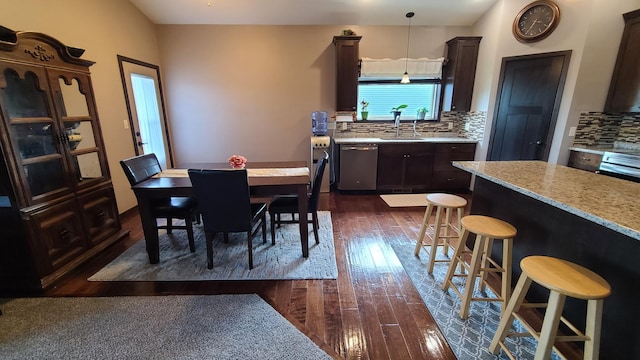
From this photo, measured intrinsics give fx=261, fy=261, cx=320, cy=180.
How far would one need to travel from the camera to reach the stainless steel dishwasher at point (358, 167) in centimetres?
414

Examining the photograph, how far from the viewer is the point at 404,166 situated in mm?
4254

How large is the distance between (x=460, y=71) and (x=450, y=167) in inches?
60.0

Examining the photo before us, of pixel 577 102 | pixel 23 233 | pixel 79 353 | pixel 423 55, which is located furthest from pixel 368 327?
pixel 423 55

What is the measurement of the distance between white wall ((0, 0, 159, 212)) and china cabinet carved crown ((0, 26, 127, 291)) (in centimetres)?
53

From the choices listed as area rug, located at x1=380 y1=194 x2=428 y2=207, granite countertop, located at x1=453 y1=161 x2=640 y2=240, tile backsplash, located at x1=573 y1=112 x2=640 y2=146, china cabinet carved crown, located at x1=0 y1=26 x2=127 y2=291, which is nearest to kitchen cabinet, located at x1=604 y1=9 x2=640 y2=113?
tile backsplash, located at x1=573 y1=112 x2=640 y2=146

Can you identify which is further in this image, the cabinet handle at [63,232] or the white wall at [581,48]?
the white wall at [581,48]

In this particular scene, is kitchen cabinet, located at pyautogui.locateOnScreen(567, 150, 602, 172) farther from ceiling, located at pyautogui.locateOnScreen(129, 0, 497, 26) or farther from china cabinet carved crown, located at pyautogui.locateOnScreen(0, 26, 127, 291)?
china cabinet carved crown, located at pyautogui.locateOnScreen(0, 26, 127, 291)

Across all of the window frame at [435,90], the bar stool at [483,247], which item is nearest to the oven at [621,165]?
the bar stool at [483,247]

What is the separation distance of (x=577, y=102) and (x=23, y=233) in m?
5.48

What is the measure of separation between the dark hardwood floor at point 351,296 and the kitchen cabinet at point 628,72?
8.95 ft

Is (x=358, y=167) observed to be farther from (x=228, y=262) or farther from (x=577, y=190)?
(x=577, y=190)

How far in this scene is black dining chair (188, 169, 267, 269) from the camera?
2010 millimetres

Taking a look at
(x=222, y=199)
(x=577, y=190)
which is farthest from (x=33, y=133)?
(x=577, y=190)

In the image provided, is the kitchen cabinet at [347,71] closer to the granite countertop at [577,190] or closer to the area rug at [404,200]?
the area rug at [404,200]
